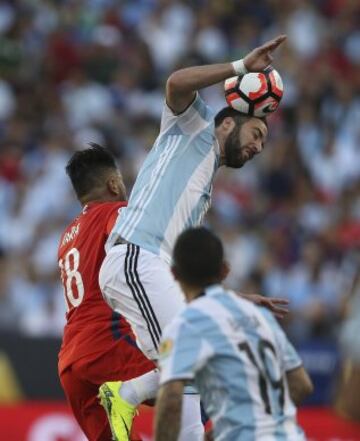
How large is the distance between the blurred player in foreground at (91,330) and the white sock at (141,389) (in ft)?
0.54

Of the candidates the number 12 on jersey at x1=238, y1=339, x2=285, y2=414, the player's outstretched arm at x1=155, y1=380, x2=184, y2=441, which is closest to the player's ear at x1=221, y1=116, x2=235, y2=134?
the number 12 on jersey at x1=238, y1=339, x2=285, y2=414

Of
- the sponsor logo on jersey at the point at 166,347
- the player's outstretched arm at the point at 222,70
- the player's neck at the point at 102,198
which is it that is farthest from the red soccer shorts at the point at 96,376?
the sponsor logo on jersey at the point at 166,347

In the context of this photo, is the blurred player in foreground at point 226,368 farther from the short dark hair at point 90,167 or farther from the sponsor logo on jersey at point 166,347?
the short dark hair at point 90,167

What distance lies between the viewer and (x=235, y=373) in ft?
19.5

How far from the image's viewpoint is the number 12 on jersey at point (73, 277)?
26.8ft

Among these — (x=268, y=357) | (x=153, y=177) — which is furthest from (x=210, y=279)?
(x=153, y=177)

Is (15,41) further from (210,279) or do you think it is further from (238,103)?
(210,279)

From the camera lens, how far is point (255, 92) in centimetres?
775

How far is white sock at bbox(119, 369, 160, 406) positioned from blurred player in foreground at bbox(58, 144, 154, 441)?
6.5 inches

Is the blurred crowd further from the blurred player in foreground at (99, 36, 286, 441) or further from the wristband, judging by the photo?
the wristband

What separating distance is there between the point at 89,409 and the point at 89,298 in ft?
2.22

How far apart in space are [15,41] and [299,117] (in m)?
3.63

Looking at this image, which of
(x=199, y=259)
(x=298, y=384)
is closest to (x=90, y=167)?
(x=199, y=259)

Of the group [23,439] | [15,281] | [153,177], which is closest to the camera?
[153,177]
